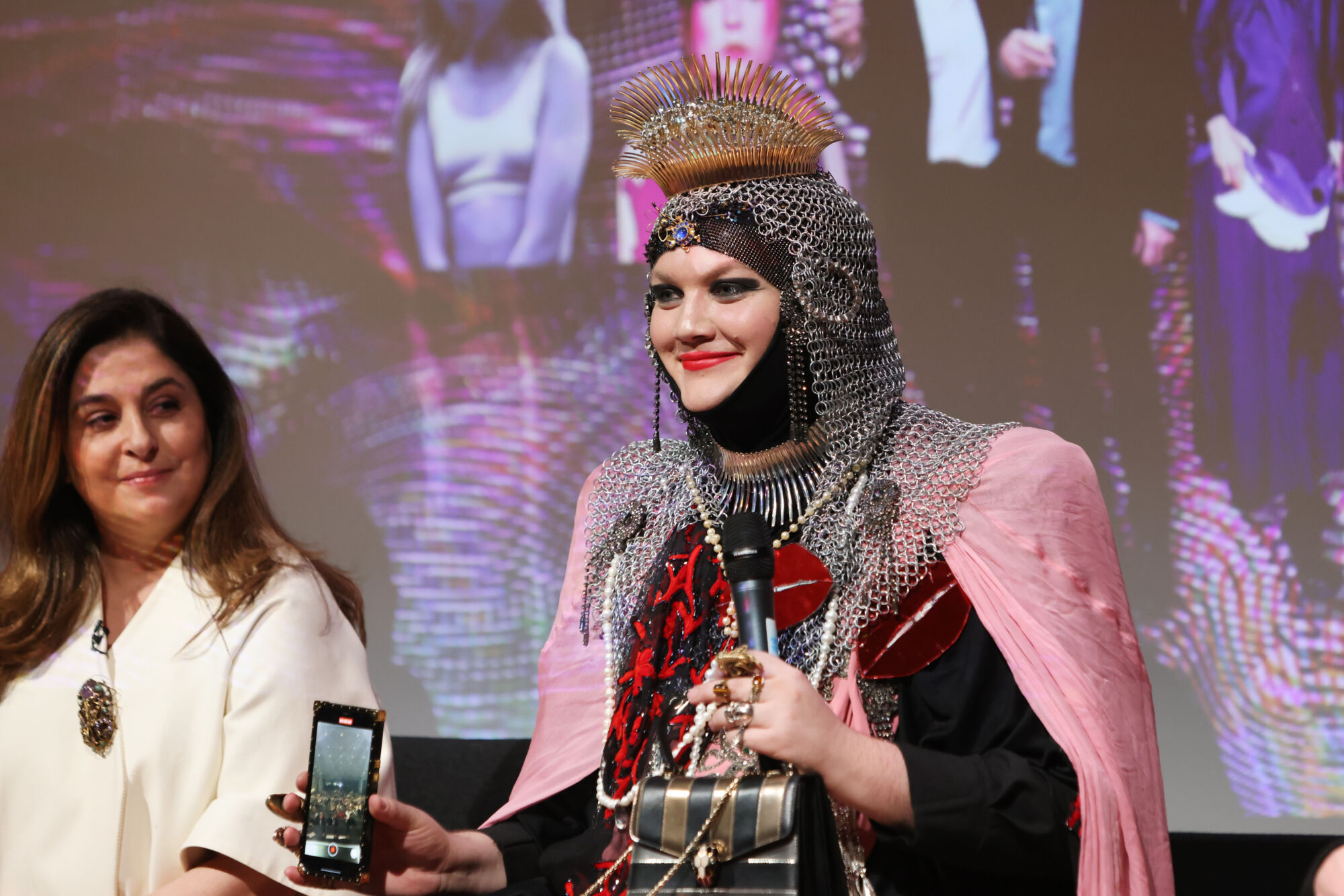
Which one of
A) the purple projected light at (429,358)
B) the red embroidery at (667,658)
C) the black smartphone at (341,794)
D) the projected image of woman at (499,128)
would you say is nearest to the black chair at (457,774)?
the purple projected light at (429,358)

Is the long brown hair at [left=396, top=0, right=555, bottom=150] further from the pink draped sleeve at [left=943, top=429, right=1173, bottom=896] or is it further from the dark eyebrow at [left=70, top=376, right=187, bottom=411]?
the pink draped sleeve at [left=943, top=429, right=1173, bottom=896]

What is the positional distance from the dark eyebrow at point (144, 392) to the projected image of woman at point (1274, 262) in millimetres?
2359

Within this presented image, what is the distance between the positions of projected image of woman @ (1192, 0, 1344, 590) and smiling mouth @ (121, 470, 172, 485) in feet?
7.79

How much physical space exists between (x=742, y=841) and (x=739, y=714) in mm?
149

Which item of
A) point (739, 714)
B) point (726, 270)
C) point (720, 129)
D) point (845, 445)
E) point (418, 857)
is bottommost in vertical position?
point (418, 857)

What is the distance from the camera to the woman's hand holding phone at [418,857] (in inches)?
78.0

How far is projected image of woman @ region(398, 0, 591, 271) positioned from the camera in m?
3.50

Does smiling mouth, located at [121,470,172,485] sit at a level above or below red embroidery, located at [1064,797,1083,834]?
above

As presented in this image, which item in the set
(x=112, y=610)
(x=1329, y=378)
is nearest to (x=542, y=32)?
(x=112, y=610)

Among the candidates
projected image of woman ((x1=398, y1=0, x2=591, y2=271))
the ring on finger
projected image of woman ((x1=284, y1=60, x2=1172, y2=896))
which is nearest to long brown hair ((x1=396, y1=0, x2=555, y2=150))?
projected image of woman ((x1=398, y1=0, x2=591, y2=271))

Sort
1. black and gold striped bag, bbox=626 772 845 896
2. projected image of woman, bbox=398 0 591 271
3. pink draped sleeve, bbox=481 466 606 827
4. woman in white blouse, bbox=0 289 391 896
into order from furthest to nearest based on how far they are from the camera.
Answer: projected image of woman, bbox=398 0 591 271 → woman in white blouse, bbox=0 289 391 896 → pink draped sleeve, bbox=481 466 606 827 → black and gold striped bag, bbox=626 772 845 896

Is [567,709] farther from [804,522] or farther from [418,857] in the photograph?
[804,522]

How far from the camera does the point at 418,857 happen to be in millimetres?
2066

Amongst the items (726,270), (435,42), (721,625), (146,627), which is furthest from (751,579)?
(435,42)
